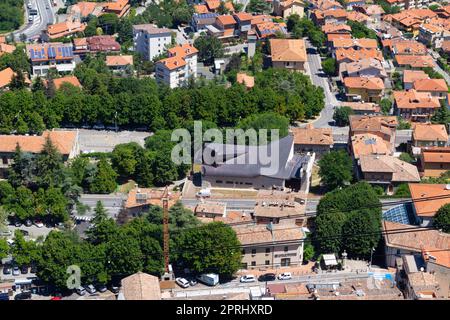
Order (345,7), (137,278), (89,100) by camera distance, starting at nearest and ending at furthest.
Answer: (137,278)
(89,100)
(345,7)

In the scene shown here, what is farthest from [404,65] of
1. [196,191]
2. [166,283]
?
[166,283]

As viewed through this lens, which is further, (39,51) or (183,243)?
(39,51)

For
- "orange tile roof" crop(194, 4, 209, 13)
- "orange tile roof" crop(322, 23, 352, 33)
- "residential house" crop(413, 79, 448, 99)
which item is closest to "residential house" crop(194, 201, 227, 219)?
"residential house" crop(413, 79, 448, 99)

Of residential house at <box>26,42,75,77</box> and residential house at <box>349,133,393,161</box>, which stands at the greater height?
residential house at <box>349,133,393,161</box>

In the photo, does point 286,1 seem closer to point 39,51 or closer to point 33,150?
point 39,51

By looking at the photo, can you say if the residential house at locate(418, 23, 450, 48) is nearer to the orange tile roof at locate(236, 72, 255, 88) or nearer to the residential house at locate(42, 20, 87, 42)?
the orange tile roof at locate(236, 72, 255, 88)

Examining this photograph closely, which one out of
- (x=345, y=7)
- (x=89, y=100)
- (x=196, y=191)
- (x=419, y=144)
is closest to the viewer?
(x=196, y=191)
